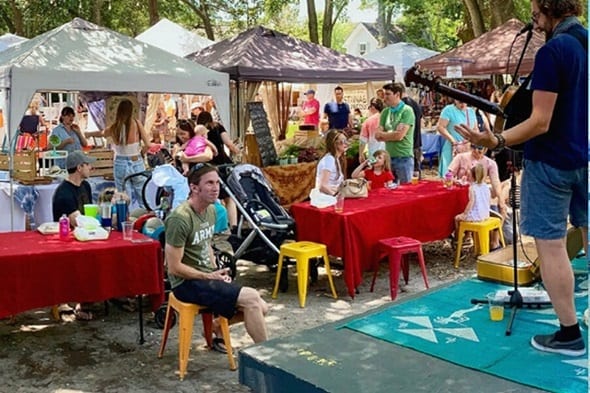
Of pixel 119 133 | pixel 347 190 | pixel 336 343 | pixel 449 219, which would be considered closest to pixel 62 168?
pixel 119 133

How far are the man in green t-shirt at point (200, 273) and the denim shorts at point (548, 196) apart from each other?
163 centimetres

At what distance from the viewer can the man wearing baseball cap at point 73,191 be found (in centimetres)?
516

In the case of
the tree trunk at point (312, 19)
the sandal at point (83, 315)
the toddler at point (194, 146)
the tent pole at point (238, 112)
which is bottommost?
the sandal at point (83, 315)

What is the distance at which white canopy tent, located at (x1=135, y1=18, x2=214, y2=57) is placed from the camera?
14211 mm

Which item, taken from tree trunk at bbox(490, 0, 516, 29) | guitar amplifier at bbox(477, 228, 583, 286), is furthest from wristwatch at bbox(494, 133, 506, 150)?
tree trunk at bbox(490, 0, 516, 29)

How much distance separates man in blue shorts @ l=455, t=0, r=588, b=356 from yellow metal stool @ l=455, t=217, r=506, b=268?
3.33 meters

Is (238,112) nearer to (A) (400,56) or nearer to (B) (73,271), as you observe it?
(B) (73,271)

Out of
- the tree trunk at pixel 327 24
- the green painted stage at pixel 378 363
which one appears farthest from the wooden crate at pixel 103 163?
the tree trunk at pixel 327 24

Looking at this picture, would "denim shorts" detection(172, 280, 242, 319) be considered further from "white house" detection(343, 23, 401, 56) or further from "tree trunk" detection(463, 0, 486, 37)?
"white house" detection(343, 23, 401, 56)

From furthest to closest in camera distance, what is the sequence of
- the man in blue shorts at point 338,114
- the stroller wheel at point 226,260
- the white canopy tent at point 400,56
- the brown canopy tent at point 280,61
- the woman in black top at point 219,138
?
the white canopy tent at point 400,56 → the man in blue shorts at point 338,114 → the brown canopy tent at point 280,61 → the woman in black top at point 219,138 → the stroller wheel at point 226,260

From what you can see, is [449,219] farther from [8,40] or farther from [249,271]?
[8,40]

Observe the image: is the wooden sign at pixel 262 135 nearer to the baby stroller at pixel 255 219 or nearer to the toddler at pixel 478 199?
the baby stroller at pixel 255 219

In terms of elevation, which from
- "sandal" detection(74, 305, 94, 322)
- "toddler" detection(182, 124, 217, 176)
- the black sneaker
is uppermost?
"toddler" detection(182, 124, 217, 176)

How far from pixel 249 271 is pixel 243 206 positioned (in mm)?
885
